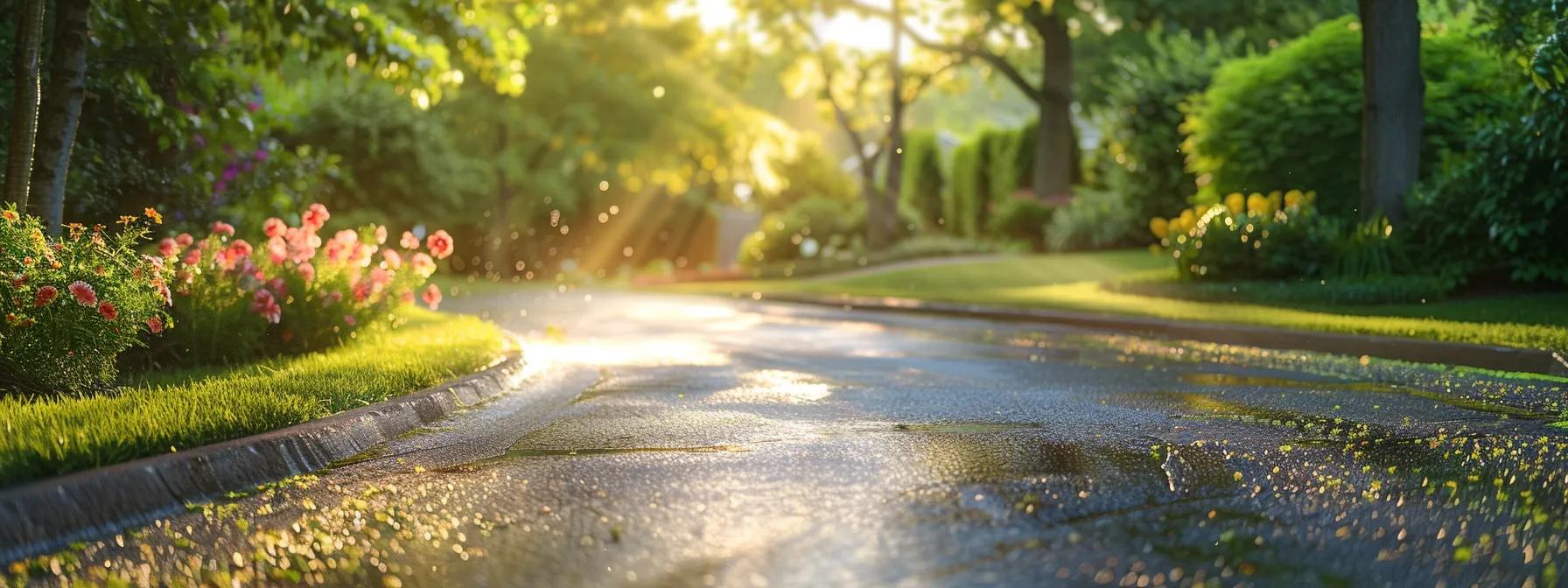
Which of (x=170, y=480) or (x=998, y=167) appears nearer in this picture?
(x=170, y=480)

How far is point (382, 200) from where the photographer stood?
36406mm

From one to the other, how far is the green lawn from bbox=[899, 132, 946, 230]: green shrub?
16456 mm

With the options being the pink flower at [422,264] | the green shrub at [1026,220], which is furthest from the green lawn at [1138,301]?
the pink flower at [422,264]

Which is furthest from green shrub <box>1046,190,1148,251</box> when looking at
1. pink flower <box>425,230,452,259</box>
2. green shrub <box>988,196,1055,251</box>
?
pink flower <box>425,230,452,259</box>

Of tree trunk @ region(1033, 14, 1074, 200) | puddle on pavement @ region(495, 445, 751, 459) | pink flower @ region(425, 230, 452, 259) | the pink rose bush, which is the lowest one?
puddle on pavement @ region(495, 445, 751, 459)

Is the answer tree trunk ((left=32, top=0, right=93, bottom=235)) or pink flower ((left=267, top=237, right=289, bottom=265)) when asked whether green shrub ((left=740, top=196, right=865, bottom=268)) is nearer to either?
pink flower ((left=267, top=237, right=289, bottom=265))

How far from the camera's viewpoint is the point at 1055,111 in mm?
35844

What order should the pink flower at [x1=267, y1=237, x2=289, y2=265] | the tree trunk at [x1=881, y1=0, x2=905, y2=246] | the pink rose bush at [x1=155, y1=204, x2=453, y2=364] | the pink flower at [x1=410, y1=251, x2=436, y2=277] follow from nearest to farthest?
the pink rose bush at [x1=155, y1=204, x2=453, y2=364] → the pink flower at [x1=267, y1=237, x2=289, y2=265] → the pink flower at [x1=410, y1=251, x2=436, y2=277] → the tree trunk at [x1=881, y1=0, x2=905, y2=246]

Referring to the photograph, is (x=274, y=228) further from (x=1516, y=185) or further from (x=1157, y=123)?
(x=1157, y=123)

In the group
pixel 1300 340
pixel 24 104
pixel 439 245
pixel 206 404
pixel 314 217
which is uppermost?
pixel 24 104

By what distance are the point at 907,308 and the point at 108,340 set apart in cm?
1363

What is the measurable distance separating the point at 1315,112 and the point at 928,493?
1764cm

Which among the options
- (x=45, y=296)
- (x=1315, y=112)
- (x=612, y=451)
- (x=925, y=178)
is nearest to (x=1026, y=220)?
(x=925, y=178)

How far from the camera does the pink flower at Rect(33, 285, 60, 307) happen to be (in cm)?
691
